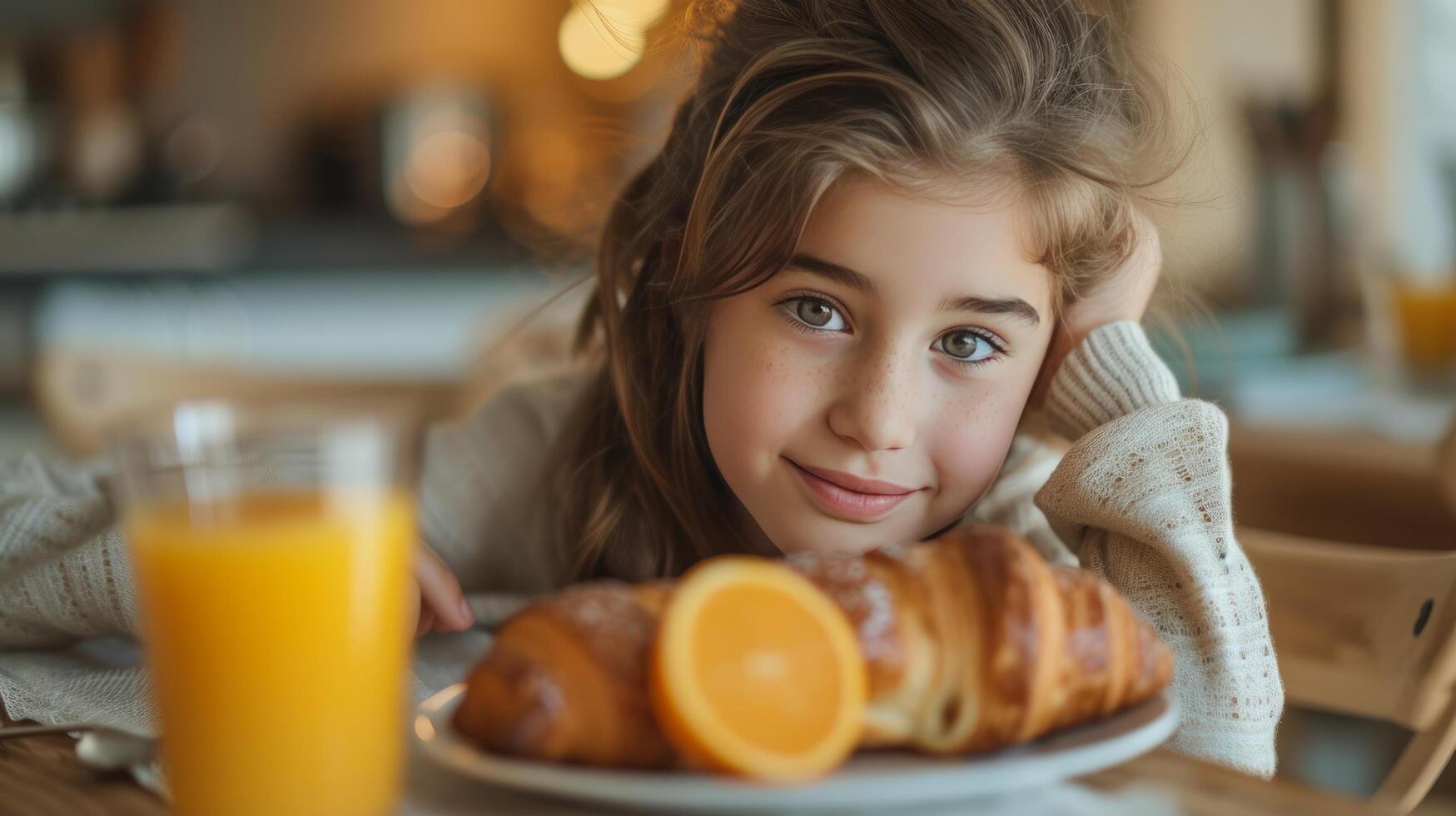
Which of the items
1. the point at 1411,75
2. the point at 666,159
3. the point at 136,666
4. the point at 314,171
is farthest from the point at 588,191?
the point at 314,171

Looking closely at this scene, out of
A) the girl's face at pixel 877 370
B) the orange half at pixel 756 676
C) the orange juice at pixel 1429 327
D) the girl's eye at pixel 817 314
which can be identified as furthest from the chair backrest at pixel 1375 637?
the orange juice at pixel 1429 327

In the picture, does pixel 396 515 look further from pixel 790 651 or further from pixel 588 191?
pixel 588 191

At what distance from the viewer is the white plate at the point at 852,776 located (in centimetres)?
43

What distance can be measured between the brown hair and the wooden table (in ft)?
1.30

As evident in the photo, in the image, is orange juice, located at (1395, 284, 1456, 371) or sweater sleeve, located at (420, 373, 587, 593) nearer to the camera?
sweater sleeve, located at (420, 373, 587, 593)

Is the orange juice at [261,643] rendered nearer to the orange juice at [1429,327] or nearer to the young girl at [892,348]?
the young girl at [892,348]

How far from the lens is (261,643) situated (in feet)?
1.41

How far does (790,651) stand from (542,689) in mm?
89

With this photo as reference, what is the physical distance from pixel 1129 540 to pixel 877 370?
0.19 metres

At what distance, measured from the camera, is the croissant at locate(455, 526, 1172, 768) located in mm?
461

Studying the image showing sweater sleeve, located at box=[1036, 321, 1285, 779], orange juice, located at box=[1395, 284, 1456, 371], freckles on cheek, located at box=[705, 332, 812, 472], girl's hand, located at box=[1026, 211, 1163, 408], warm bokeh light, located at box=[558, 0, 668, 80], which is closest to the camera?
sweater sleeve, located at box=[1036, 321, 1285, 779]

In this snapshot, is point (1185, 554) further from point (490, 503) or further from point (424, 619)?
point (490, 503)

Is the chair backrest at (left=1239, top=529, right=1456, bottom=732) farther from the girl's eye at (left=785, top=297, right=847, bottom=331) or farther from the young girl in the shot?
the girl's eye at (left=785, top=297, right=847, bottom=331)

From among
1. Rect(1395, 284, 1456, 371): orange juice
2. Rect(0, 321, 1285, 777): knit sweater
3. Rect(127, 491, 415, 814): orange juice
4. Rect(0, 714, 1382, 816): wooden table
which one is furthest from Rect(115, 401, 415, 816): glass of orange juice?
Rect(1395, 284, 1456, 371): orange juice
